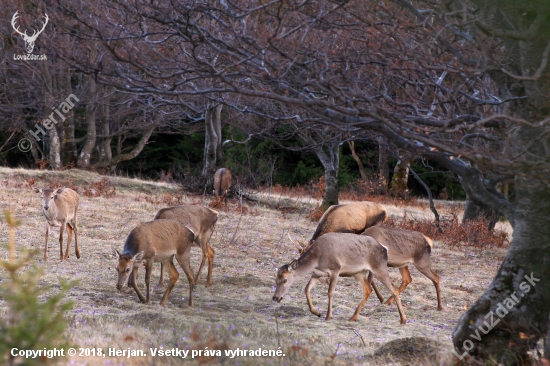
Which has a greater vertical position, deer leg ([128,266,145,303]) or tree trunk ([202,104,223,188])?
tree trunk ([202,104,223,188])

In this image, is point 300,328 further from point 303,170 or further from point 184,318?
point 303,170

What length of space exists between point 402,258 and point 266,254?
173 inches

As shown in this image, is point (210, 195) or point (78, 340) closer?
point (78, 340)

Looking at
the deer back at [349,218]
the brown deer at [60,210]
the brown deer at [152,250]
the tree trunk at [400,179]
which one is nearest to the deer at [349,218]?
the deer back at [349,218]

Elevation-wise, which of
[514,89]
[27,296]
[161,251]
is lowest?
[161,251]

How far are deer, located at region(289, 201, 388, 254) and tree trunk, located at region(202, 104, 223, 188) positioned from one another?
10464mm

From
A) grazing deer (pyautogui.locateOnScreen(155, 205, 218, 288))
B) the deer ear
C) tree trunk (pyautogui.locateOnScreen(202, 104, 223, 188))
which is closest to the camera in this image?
the deer ear

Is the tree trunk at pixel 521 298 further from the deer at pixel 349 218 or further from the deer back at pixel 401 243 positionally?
the deer at pixel 349 218

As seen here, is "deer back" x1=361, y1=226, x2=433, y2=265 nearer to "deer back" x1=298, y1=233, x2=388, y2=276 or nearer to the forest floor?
"deer back" x1=298, y1=233, x2=388, y2=276

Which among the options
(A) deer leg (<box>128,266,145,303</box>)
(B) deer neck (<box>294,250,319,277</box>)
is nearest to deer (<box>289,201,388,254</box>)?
(B) deer neck (<box>294,250,319,277</box>)

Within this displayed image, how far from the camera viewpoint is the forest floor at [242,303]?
22.6ft

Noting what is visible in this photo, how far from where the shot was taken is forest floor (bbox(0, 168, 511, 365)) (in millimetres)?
6883

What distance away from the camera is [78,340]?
21.2 feet

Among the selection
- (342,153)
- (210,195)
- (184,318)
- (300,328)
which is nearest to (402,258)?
(300,328)
